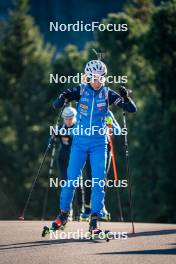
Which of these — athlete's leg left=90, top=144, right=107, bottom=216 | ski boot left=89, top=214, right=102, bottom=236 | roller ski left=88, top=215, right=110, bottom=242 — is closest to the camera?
roller ski left=88, top=215, right=110, bottom=242

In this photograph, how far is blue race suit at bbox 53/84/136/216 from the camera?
42.2 feet

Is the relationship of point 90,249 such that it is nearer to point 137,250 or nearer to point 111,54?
point 137,250

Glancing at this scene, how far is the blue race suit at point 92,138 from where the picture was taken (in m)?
12.9

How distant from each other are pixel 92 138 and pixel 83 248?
1942 millimetres

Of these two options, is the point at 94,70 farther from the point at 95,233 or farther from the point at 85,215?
the point at 85,215

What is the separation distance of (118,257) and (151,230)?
360cm

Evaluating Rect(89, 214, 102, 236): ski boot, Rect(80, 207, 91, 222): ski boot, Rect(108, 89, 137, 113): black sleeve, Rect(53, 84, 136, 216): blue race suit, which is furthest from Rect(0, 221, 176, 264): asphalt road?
Rect(80, 207, 91, 222): ski boot

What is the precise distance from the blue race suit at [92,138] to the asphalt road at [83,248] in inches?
25.9

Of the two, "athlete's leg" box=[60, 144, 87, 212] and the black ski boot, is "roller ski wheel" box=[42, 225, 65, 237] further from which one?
"athlete's leg" box=[60, 144, 87, 212]

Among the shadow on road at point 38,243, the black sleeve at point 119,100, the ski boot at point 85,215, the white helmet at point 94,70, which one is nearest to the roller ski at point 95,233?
the shadow on road at point 38,243

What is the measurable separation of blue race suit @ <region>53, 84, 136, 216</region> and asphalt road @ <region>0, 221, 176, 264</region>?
658 mm

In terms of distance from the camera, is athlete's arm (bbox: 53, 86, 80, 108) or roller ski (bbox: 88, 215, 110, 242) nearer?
roller ski (bbox: 88, 215, 110, 242)

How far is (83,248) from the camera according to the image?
38.1 ft

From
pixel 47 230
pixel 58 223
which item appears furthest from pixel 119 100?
pixel 47 230
